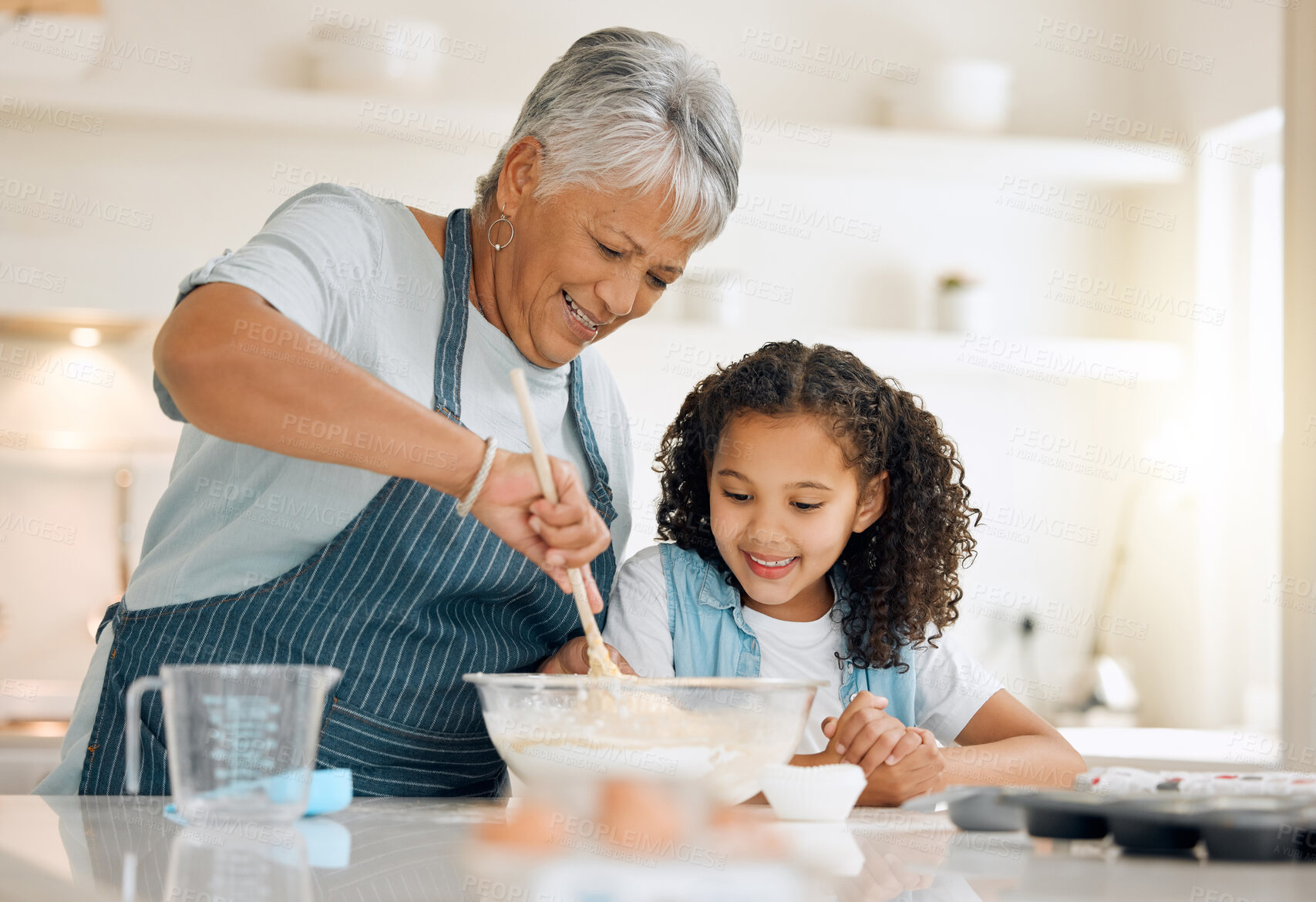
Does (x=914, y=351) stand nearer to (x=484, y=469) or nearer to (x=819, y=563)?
(x=819, y=563)

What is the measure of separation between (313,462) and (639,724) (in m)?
0.47

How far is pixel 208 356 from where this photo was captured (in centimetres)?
87

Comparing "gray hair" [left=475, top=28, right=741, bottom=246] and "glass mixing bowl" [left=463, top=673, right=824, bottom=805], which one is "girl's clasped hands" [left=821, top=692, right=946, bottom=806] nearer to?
"glass mixing bowl" [left=463, top=673, right=824, bottom=805]

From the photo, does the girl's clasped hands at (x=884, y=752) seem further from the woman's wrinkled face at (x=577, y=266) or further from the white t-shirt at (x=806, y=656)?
the woman's wrinkled face at (x=577, y=266)

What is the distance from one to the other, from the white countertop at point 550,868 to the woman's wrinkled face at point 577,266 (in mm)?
562

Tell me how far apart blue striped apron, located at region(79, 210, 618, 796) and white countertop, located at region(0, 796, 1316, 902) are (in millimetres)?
274

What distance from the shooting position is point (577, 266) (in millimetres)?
1216

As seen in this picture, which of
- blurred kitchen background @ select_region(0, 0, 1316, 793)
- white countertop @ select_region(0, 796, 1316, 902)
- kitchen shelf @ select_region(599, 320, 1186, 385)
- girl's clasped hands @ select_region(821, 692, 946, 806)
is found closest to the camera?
white countertop @ select_region(0, 796, 1316, 902)

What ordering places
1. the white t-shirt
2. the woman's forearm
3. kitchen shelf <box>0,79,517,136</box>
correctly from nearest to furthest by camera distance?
1. the woman's forearm
2. the white t-shirt
3. kitchen shelf <box>0,79,517,136</box>

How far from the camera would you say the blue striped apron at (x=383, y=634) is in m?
1.13

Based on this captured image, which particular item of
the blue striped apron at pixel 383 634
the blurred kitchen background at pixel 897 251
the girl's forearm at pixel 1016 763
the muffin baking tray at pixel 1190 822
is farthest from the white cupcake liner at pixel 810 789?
the blurred kitchen background at pixel 897 251

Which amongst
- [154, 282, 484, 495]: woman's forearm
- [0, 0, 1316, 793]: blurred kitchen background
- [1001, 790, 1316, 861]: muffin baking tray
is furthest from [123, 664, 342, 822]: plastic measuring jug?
[0, 0, 1316, 793]: blurred kitchen background

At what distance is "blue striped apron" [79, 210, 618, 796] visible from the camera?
1133 mm

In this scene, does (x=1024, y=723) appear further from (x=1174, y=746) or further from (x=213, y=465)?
(x=1174, y=746)
